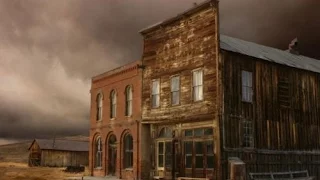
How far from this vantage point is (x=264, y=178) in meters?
23.0

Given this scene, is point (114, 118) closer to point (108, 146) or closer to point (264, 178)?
point (108, 146)

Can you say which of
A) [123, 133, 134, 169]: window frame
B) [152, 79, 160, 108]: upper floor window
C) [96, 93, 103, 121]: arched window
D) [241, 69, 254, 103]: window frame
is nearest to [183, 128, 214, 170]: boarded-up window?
[241, 69, 254, 103]: window frame

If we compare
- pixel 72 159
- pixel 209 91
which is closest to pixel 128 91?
pixel 209 91

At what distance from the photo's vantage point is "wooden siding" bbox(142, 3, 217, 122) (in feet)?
76.2

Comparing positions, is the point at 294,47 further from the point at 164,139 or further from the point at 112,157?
the point at 112,157

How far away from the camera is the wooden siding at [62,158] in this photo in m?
74.9

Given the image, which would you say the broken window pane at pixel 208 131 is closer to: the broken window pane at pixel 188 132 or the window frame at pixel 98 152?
the broken window pane at pixel 188 132

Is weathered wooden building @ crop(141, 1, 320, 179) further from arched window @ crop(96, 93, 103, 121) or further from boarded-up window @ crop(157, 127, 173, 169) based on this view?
arched window @ crop(96, 93, 103, 121)

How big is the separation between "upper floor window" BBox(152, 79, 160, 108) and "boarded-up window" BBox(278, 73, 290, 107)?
7.39 metres

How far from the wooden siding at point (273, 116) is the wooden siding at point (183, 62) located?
1.01 m

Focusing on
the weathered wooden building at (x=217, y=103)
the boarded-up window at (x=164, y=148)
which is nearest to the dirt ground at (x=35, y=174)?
the boarded-up window at (x=164, y=148)

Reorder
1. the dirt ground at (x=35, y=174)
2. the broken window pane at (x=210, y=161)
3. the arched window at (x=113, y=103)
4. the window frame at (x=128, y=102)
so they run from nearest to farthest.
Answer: the broken window pane at (x=210, y=161) → the window frame at (x=128, y=102) → the arched window at (x=113, y=103) → the dirt ground at (x=35, y=174)

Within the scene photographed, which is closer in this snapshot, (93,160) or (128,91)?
(128,91)

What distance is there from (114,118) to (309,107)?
542 inches
